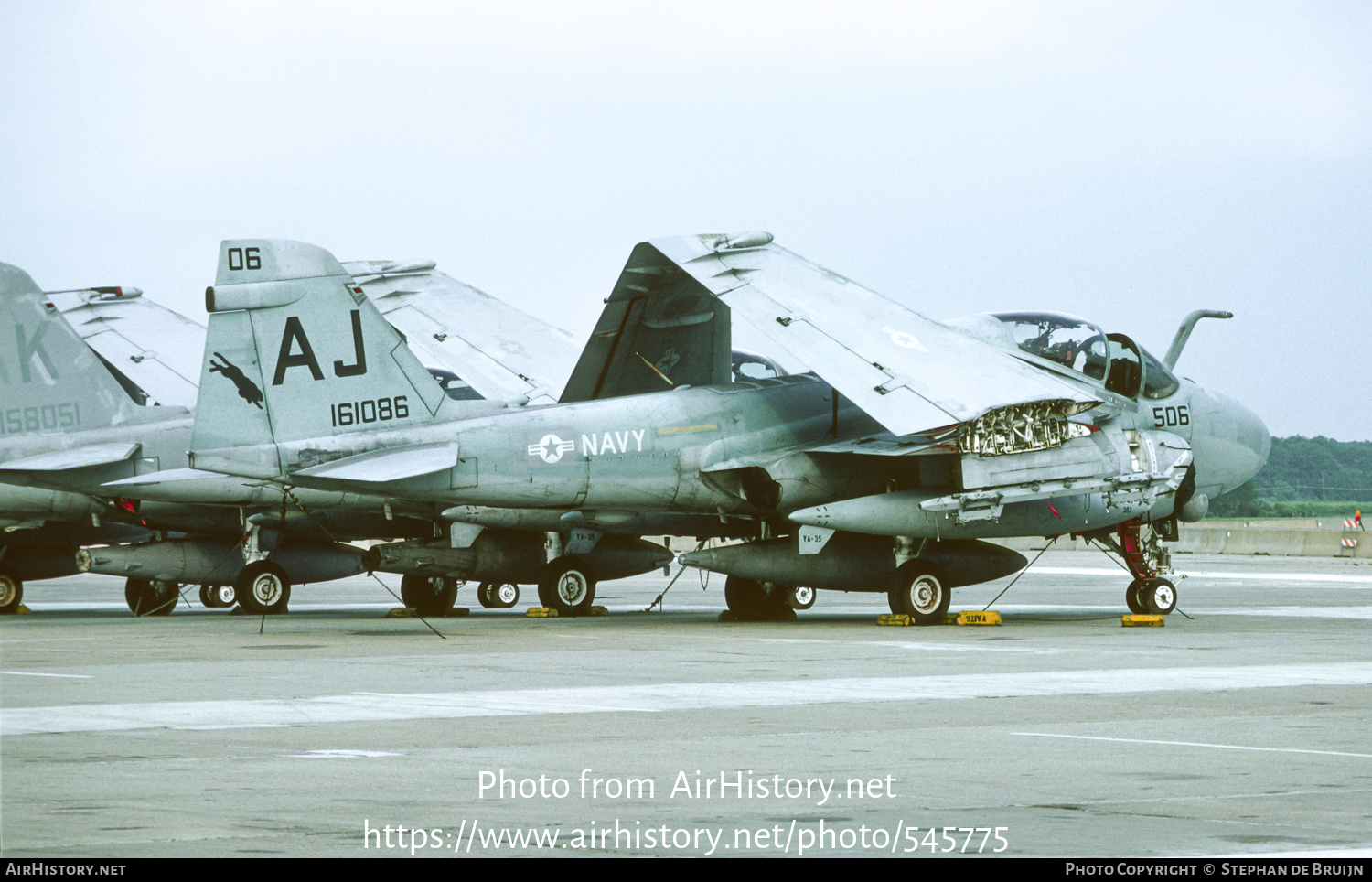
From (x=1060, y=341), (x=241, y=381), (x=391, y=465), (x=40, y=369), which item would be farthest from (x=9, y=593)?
(x=1060, y=341)

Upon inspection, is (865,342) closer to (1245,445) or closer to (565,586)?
(565,586)

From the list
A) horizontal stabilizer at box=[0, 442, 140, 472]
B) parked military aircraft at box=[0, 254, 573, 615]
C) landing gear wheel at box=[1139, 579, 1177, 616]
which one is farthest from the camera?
parked military aircraft at box=[0, 254, 573, 615]

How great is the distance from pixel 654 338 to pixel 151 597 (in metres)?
9.64

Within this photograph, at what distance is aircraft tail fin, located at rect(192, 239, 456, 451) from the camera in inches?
722

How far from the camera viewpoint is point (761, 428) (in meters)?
20.6

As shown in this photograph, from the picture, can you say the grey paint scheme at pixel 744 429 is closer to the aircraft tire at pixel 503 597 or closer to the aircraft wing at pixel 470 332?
the aircraft wing at pixel 470 332

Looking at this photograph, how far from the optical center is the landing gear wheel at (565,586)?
2284cm

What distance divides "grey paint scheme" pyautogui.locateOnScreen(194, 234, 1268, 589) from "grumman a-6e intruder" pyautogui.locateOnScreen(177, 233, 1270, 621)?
0.03 m

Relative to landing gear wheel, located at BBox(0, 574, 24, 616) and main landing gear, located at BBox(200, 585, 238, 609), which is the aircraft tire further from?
landing gear wheel, located at BBox(0, 574, 24, 616)

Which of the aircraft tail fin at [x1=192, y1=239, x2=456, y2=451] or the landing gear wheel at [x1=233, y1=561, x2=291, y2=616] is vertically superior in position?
the aircraft tail fin at [x1=192, y1=239, x2=456, y2=451]

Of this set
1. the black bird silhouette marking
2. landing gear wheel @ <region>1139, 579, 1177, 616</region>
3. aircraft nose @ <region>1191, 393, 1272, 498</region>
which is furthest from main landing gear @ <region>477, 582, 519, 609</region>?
aircraft nose @ <region>1191, 393, 1272, 498</region>

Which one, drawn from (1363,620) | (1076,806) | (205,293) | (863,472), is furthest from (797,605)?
(1076,806)

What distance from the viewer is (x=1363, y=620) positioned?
2086 cm

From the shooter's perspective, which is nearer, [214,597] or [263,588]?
[263,588]
